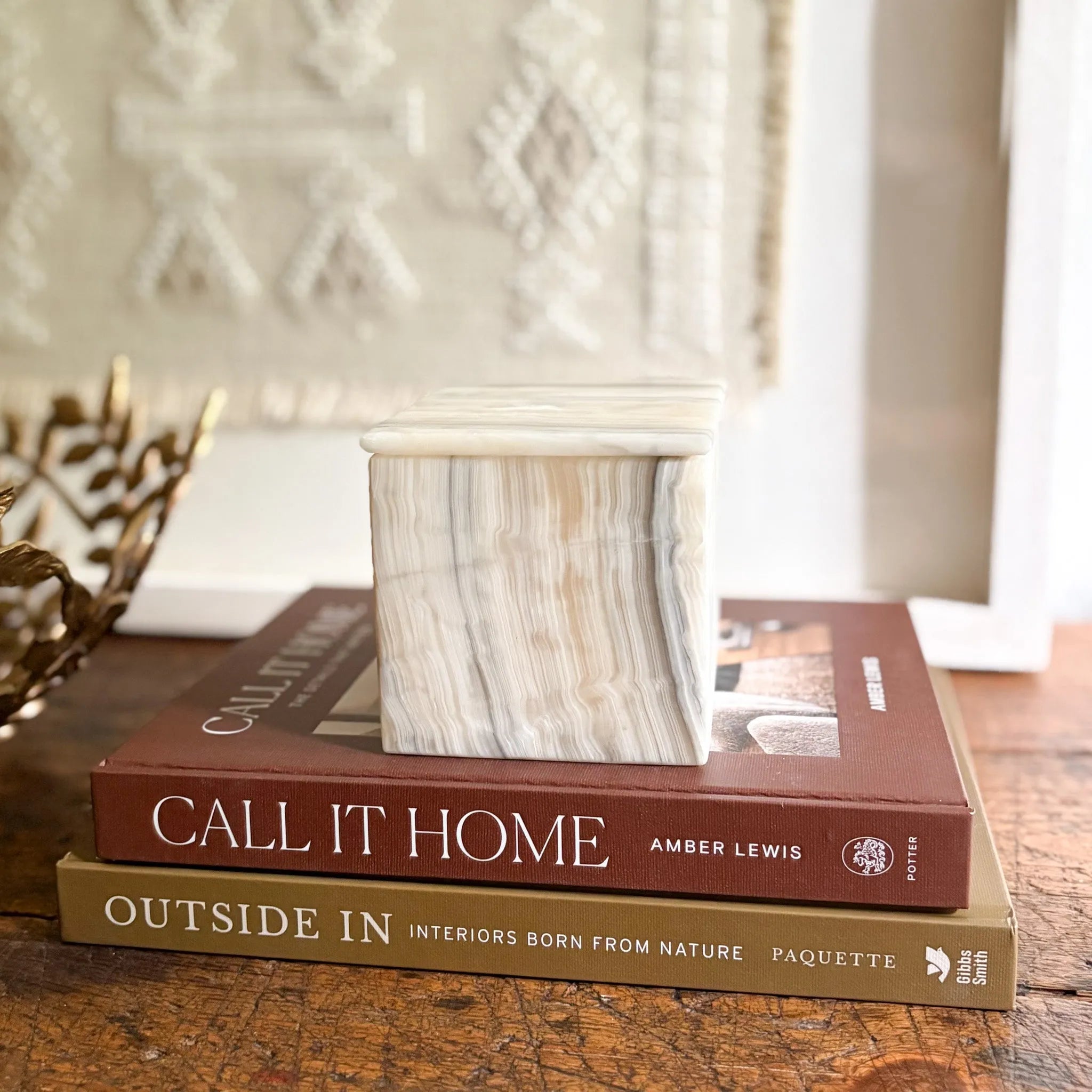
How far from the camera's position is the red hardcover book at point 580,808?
38 cm

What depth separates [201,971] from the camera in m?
0.41

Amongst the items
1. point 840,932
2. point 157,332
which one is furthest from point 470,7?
point 840,932

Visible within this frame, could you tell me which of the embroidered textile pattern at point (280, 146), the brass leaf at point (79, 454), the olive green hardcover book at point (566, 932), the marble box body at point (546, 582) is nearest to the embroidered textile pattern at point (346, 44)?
→ the embroidered textile pattern at point (280, 146)

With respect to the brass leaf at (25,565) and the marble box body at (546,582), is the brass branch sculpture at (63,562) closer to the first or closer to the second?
the brass leaf at (25,565)

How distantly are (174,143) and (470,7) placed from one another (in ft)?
0.65

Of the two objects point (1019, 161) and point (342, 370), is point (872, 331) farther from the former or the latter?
point (342, 370)

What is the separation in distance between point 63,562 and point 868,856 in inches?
12.1

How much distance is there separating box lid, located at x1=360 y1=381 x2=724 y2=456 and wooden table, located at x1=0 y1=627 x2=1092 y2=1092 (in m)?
0.18

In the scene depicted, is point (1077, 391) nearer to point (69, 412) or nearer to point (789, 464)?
point (789, 464)

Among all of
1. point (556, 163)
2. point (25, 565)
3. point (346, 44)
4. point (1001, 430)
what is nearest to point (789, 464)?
point (1001, 430)

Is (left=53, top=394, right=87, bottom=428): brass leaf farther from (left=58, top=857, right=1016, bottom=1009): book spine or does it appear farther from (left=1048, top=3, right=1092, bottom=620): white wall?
(left=1048, top=3, right=1092, bottom=620): white wall

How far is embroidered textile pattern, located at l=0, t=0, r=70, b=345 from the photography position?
74cm

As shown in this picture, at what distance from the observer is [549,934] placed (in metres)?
0.40

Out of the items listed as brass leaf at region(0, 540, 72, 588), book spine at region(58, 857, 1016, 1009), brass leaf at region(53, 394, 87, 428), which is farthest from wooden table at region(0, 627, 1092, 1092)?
brass leaf at region(53, 394, 87, 428)
